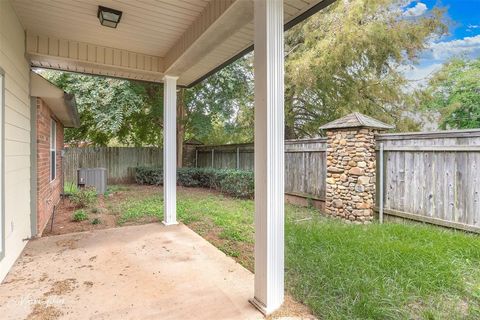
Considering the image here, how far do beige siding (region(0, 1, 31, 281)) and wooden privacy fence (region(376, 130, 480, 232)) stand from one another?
5236mm

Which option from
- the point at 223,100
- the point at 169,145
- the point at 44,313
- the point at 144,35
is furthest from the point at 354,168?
the point at 223,100

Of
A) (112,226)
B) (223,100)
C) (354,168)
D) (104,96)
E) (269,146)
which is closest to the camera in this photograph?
(269,146)

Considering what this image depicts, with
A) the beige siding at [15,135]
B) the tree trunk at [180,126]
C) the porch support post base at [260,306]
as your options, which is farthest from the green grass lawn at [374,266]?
the tree trunk at [180,126]

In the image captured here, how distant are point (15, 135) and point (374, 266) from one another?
→ 408 cm

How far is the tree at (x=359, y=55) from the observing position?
8039 millimetres

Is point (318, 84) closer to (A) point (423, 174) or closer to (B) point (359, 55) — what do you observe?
(B) point (359, 55)

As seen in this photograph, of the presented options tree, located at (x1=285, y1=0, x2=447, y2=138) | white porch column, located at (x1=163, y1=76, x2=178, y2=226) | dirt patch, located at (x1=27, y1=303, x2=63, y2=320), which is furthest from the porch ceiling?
tree, located at (x1=285, y1=0, x2=447, y2=138)

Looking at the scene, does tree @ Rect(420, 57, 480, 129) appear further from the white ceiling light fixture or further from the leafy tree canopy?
the white ceiling light fixture

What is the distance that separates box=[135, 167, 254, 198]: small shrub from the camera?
7797 mm

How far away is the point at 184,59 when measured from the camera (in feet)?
13.0

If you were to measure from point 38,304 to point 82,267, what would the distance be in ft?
2.48

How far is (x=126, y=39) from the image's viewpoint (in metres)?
3.98

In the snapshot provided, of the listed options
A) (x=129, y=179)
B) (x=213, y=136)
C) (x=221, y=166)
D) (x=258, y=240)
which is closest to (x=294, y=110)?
(x=221, y=166)

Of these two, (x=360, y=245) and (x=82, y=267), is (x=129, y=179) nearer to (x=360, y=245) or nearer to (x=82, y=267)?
(x=82, y=267)
